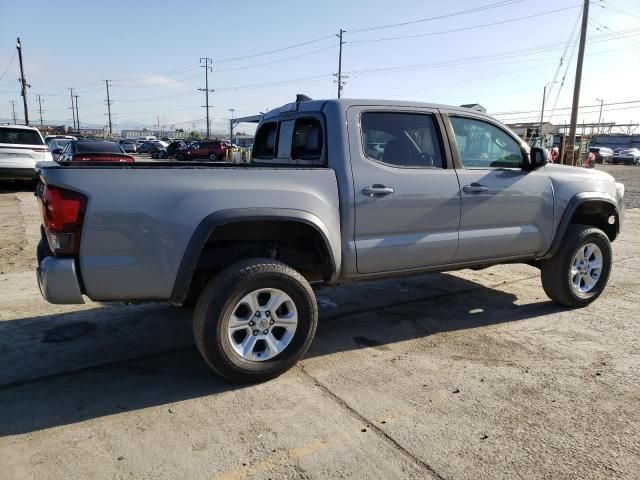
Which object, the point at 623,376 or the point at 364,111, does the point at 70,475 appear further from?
the point at 623,376

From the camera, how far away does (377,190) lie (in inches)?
151

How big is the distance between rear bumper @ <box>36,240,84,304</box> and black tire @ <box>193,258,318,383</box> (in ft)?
2.51

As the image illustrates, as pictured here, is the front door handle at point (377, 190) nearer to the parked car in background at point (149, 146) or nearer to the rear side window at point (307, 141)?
the rear side window at point (307, 141)

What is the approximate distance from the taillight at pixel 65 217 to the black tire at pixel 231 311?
867mm

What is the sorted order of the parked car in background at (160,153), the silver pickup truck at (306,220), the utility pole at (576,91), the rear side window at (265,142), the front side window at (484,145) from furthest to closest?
the parked car in background at (160,153)
the utility pole at (576,91)
the rear side window at (265,142)
the front side window at (484,145)
the silver pickup truck at (306,220)

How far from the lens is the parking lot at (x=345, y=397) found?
266 centimetres

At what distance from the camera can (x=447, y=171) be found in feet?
14.1

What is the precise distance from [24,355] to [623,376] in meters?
4.48

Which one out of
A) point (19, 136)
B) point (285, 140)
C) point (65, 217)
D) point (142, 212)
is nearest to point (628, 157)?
point (19, 136)

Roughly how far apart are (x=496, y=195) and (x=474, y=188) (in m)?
0.28

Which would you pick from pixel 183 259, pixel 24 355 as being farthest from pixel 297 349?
pixel 24 355

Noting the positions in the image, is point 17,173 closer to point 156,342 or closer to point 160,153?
point 156,342

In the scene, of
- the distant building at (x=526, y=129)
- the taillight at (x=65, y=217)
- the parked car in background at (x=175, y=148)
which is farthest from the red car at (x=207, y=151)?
the taillight at (x=65, y=217)

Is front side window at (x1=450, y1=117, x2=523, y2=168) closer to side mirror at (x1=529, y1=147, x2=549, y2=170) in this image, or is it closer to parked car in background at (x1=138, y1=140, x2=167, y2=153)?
side mirror at (x1=529, y1=147, x2=549, y2=170)
